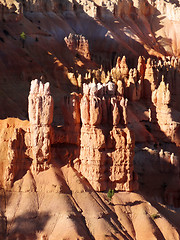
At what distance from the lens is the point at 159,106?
7362 centimetres

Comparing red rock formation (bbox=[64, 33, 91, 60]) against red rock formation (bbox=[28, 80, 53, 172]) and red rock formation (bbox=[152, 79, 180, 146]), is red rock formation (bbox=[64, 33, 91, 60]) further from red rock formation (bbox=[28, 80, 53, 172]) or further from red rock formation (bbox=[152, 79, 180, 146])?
red rock formation (bbox=[28, 80, 53, 172])

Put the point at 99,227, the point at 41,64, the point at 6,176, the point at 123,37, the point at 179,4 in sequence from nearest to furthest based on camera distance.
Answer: the point at 99,227, the point at 6,176, the point at 41,64, the point at 123,37, the point at 179,4

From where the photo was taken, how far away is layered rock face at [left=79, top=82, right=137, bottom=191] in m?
48.7

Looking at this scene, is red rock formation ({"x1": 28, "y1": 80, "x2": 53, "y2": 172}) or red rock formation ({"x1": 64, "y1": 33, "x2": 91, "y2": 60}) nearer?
red rock formation ({"x1": 28, "y1": 80, "x2": 53, "y2": 172})

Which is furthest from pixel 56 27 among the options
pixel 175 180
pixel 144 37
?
pixel 175 180

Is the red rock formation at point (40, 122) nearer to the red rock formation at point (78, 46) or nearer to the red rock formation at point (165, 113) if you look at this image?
the red rock formation at point (165, 113)

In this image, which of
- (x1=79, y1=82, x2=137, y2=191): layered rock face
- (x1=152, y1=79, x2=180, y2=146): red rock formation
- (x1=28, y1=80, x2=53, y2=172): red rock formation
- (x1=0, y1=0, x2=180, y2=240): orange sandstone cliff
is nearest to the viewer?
(x1=0, y1=0, x2=180, y2=240): orange sandstone cliff

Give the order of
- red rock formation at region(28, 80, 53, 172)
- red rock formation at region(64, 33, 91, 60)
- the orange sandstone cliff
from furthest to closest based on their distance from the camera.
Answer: red rock formation at region(64, 33, 91, 60)
red rock formation at region(28, 80, 53, 172)
the orange sandstone cliff

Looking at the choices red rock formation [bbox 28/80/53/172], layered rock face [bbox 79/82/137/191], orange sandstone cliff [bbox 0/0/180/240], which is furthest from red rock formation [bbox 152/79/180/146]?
red rock formation [bbox 28/80/53/172]

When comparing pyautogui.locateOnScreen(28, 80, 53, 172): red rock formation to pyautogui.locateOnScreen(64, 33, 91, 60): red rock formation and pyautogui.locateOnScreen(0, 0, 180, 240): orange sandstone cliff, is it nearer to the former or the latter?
pyautogui.locateOnScreen(0, 0, 180, 240): orange sandstone cliff

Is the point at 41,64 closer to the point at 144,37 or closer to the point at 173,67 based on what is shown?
the point at 173,67

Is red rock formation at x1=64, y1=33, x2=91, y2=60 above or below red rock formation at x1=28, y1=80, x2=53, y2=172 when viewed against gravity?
above

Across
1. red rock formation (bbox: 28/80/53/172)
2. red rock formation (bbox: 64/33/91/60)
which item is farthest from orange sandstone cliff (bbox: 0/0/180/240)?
red rock formation (bbox: 64/33/91/60)

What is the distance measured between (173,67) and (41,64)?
21154 millimetres
